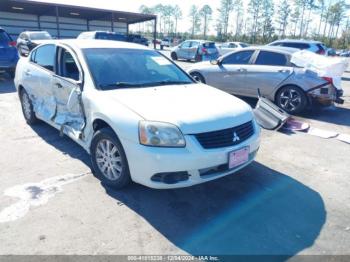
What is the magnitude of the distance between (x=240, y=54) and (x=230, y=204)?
5.62 m

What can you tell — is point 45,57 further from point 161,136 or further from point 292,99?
point 292,99

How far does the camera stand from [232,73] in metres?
8.03

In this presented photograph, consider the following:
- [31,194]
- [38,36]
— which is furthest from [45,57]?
[38,36]

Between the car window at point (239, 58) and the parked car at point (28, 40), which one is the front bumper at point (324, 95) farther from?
the parked car at point (28, 40)

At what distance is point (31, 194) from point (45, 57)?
2470 millimetres

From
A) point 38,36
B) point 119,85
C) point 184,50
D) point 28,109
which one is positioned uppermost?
point 38,36

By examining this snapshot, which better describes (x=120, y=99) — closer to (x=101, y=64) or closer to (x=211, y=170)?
(x=101, y=64)

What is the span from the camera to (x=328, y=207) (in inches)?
131

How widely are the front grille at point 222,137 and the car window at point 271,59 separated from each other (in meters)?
4.59

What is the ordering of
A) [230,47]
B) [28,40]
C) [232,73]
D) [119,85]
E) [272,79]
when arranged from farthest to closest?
[230,47] → [28,40] → [232,73] → [272,79] → [119,85]

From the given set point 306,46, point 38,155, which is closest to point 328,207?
point 38,155

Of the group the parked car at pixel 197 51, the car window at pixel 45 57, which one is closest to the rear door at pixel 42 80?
the car window at pixel 45 57

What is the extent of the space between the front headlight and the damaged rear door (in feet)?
4.09

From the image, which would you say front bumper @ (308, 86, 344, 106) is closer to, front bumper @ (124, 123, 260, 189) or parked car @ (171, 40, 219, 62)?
front bumper @ (124, 123, 260, 189)
